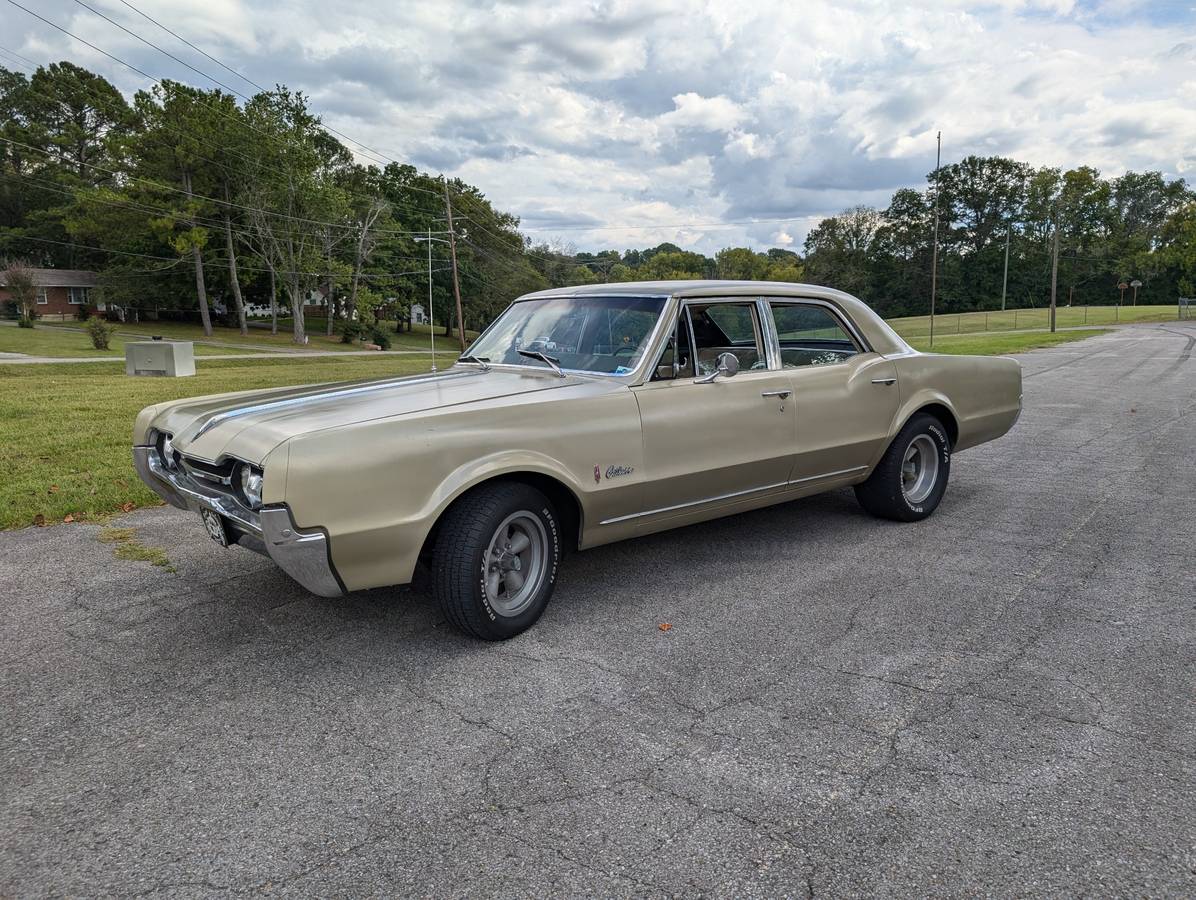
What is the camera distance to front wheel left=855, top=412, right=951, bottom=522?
5.06 metres

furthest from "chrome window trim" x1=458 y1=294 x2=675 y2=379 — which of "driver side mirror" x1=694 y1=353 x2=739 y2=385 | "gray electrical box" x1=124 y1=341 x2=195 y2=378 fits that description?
"gray electrical box" x1=124 y1=341 x2=195 y2=378

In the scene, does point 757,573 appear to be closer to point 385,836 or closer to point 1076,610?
point 1076,610

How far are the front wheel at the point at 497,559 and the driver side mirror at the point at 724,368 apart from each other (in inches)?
44.0

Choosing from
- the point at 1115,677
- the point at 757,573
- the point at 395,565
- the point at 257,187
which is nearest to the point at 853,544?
the point at 757,573

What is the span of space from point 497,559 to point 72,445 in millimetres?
6652

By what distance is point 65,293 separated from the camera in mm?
57562

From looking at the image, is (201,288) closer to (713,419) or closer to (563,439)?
(713,419)

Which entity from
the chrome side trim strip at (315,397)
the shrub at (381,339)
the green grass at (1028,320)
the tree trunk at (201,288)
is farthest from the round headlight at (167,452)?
the green grass at (1028,320)

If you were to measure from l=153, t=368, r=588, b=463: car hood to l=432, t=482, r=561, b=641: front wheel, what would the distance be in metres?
0.50

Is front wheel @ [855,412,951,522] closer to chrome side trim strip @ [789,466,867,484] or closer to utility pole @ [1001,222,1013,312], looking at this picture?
chrome side trim strip @ [789,466,867,484]

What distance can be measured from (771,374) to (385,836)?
3.16 m

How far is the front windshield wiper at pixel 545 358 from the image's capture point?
4.11m

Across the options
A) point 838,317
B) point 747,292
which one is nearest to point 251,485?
point 747,292

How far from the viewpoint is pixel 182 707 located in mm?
2867
